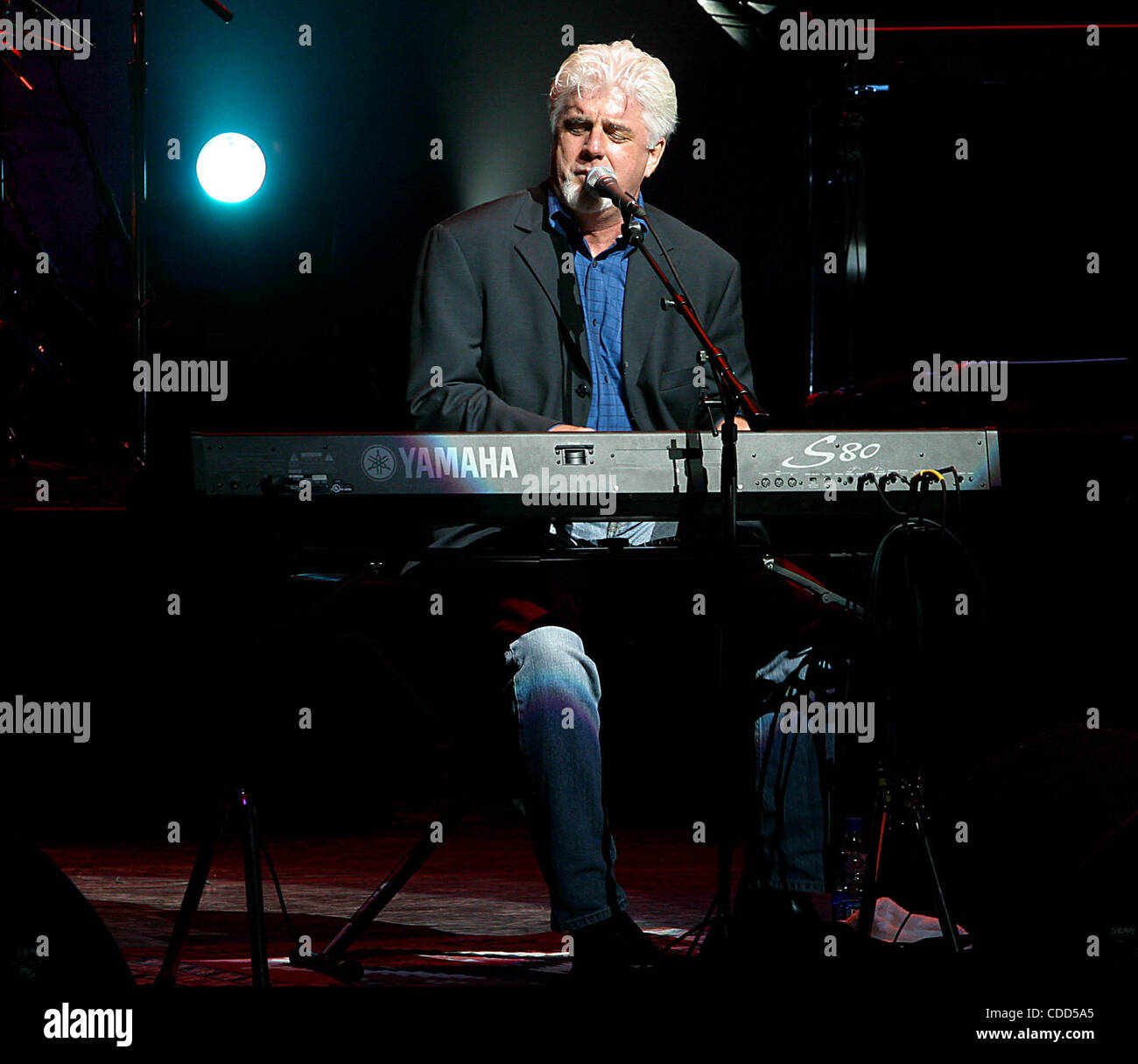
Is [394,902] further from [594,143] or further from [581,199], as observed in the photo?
[594,143]

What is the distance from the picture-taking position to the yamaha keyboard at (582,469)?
186cm

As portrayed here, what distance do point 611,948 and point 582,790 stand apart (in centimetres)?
23

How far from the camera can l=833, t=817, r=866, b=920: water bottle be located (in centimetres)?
241

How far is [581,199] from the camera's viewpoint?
251 centimetres

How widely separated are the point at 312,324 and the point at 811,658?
2319mm

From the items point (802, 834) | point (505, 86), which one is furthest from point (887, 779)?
point (505, 86)

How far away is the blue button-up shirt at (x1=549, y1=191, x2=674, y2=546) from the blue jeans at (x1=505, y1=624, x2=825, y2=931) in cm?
61

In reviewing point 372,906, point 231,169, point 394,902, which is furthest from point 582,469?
point 231,169

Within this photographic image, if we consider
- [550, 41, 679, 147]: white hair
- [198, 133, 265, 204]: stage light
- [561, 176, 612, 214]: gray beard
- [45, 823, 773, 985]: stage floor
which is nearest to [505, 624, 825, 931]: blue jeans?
[45, 823, 773, 985]: stage floor

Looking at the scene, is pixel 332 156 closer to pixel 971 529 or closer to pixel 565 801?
pixel 971 529

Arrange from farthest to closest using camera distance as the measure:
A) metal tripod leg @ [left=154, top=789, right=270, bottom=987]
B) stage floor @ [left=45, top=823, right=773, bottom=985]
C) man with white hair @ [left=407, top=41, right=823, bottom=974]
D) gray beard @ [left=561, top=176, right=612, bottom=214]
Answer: gray beard @ [left=561, top=176, right=612, bottom=214], man with white hair @ [left=407, top=41, right=823, bottom=974], stage floor @ [left=45, top=823, right=773, bottom=985], metal tripod leg @ [left=154, top=789, right=270, bottom=987]

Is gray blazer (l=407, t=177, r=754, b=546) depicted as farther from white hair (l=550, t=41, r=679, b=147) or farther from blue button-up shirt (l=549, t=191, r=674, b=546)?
white hair (l=550, t=41, r=679, b=147)

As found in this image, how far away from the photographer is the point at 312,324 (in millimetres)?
3943

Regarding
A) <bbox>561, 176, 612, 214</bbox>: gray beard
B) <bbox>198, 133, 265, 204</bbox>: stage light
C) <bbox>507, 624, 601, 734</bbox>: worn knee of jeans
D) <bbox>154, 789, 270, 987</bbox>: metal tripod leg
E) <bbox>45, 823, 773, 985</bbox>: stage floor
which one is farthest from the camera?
<bbox>198, 133, 265, 204</bbox>: stage light
